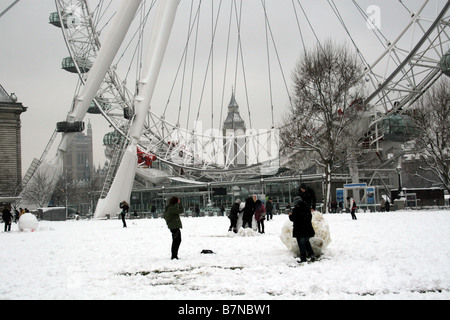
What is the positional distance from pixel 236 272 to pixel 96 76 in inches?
1219

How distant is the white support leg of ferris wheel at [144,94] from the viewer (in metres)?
33.5

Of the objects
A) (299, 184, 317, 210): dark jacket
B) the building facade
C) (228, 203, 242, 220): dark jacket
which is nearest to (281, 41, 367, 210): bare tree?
(228, 203, 242, 220): dark jacket

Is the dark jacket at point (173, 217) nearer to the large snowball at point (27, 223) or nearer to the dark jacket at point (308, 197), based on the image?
the dark jacket at point (308, 197)

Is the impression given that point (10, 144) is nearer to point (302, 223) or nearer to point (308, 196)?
point (308, 196)

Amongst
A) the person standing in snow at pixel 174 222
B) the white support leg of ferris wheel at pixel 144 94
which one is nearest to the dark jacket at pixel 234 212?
the person standing in snow at pixel 174 222

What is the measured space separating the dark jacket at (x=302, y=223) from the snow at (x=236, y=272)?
23.9 inches

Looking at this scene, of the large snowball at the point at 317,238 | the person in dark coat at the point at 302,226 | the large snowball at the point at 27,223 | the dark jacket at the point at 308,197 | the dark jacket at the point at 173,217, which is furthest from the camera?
the large snowball at the point at 27,223

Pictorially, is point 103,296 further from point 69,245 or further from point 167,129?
point 167,129

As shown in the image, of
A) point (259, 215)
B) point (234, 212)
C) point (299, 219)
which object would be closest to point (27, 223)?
point (234, 212)

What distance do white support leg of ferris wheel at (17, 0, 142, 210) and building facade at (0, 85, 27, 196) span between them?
28.3m

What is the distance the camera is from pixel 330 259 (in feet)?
38.8

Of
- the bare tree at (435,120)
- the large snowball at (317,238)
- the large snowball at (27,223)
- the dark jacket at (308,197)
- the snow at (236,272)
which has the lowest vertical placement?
the snow at (236,272)

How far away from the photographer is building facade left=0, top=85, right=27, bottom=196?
76.0m

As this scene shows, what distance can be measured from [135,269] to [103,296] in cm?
314
